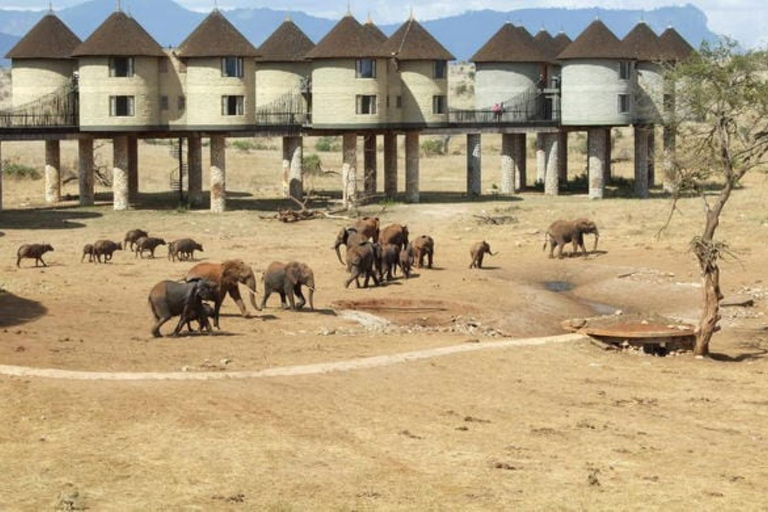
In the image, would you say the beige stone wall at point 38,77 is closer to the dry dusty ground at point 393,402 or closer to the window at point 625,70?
the dry dusty ground at point 393,402

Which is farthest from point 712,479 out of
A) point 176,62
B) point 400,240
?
point 176,62

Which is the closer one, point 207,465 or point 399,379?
point 207,465

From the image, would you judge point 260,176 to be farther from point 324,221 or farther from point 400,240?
point 400,240

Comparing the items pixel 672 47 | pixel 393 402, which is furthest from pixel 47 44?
pixel 393 402

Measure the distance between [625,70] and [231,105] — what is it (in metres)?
21.7

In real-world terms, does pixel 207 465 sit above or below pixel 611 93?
below

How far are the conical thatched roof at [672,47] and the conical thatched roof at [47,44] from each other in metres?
31.3

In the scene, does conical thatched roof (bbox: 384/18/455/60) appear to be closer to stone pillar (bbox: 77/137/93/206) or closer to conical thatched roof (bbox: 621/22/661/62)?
conical thatched roof (bbox: 621/22/661/62)

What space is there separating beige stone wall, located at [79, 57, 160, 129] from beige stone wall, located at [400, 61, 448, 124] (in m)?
13.4

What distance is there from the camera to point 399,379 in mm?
29297

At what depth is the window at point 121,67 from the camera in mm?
67000

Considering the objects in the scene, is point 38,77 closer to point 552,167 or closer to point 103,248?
point 103,248

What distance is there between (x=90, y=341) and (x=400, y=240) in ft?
57.0

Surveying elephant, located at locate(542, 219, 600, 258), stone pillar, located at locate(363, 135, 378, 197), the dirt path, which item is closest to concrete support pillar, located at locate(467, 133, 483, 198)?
stone pillar, located at locate(363, 135, 378, 197)
